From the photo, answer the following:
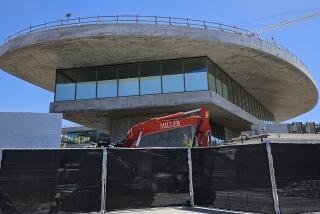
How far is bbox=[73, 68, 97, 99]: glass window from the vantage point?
2492cm

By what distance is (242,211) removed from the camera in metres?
9.78

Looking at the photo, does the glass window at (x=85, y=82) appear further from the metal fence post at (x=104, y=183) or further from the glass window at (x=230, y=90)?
the metal fence post at (x=104, y=183)

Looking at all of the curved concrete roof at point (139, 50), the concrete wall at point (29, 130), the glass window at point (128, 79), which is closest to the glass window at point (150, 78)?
the glass window at point (128, 79)

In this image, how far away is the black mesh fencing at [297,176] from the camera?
919 cm

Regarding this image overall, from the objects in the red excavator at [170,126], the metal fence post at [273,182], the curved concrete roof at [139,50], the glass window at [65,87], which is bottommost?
the metal fence post at [273,182]

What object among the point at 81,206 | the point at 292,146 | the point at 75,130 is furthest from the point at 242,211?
the point at 75,130

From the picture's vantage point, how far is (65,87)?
2538cm

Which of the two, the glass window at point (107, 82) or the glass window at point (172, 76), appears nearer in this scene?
the glass window at point (172, 76)

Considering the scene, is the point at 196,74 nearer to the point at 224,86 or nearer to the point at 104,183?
the point at 224,86

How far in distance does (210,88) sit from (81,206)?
15.0 metres

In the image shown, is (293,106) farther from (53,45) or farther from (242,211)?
(242,211)

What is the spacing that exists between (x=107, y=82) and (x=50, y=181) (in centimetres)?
1536

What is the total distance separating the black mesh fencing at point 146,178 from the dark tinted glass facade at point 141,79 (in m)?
12.5

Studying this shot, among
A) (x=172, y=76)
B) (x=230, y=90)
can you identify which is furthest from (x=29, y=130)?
(x=230, y=90)
